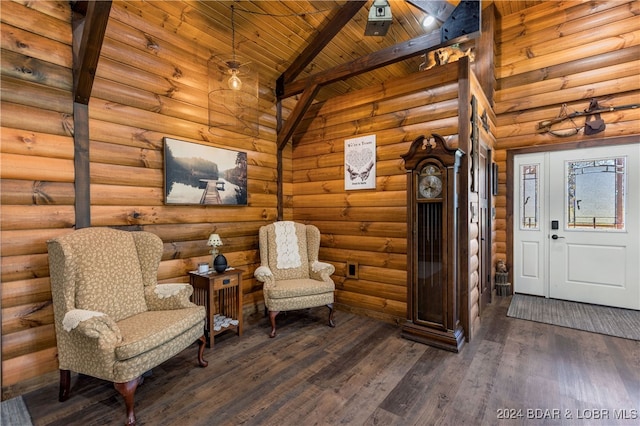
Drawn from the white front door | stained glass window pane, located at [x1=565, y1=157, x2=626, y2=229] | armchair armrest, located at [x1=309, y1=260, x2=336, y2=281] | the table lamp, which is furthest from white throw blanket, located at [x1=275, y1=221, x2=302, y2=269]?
stained glass window pane, located at [x1=565, y1=157, x2=626, y2=229]

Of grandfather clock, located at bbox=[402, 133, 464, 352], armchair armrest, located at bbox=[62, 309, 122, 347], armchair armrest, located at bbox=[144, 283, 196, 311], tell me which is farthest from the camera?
grandfather clock, located at bbox=[402, 133, 464, 352]

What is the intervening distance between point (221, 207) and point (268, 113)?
1.50m

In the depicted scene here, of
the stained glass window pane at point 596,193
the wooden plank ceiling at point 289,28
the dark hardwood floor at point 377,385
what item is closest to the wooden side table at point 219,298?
the dark hardwood floor at point 377,385

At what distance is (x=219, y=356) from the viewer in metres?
2.60

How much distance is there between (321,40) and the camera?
11.4 ft

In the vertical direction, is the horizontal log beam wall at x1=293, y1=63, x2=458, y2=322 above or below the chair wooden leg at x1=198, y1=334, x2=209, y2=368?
above

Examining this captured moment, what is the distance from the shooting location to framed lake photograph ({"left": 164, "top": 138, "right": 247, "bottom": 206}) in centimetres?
285

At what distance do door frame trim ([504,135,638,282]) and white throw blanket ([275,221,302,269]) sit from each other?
3.26 metres

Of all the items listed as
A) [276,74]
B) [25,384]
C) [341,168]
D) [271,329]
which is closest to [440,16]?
[341,168]

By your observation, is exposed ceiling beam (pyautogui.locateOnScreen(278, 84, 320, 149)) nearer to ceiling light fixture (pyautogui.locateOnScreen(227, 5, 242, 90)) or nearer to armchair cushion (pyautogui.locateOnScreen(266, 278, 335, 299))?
ceiling light fixture (pyautogui.locateOnScreen(227, 5, 242, 90))

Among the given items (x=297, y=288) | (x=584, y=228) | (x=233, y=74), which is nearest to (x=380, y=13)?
(x=233, y=74)

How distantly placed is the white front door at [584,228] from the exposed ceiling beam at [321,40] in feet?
10.6

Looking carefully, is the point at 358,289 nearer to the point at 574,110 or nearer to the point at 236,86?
the point at 236,86

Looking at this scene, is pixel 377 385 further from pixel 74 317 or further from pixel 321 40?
pixel 321 40
